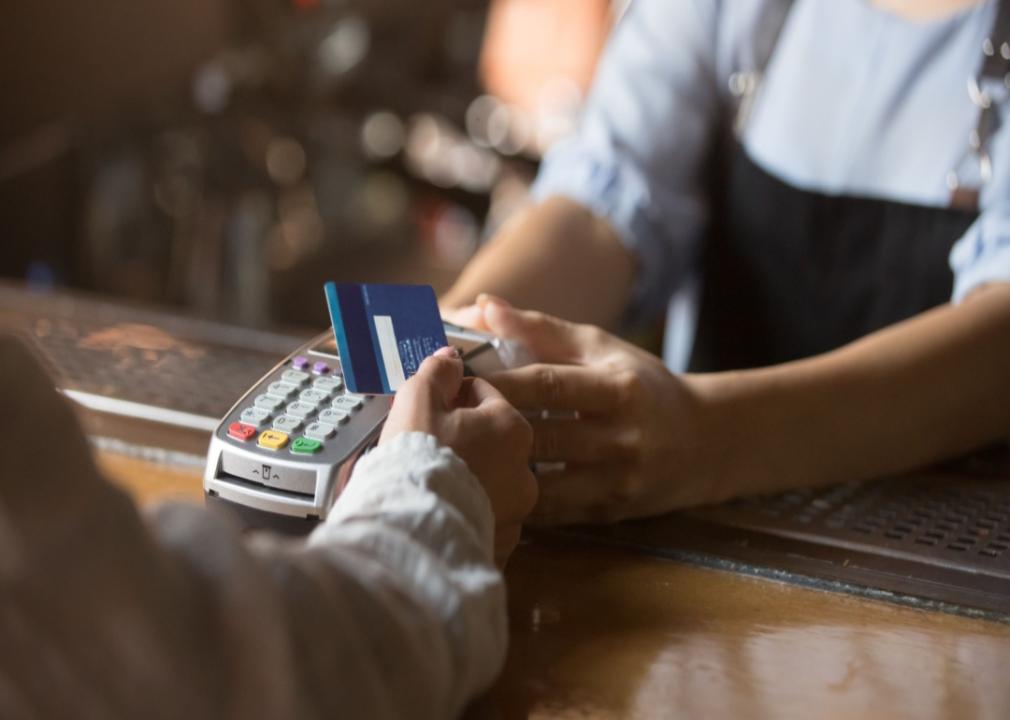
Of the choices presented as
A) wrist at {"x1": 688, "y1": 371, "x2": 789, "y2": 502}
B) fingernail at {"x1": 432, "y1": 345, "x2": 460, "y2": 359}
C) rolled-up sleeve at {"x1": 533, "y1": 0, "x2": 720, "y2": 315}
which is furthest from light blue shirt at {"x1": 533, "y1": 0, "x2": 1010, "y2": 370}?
fingernail at {"x1": 432, "y1": 345, "x2": 460, "y2": 359}

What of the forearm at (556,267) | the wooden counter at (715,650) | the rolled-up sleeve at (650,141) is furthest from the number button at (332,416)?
the rolled-up sleeve at (650,141)

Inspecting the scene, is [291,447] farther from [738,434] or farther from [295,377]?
[738,434]

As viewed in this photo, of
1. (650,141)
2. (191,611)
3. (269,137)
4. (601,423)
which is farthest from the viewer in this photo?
(269,137)

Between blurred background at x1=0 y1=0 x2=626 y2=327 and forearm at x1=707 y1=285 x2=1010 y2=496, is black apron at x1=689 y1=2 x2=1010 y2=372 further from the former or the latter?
blurred background at x1=0 y1=0 x2=626 y2=327

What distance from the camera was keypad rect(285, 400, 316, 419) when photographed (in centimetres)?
51

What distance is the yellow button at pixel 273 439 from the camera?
49cm

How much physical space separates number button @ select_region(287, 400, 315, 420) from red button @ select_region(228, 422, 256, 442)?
0.02 m

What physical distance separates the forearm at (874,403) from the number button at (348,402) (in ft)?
0.65

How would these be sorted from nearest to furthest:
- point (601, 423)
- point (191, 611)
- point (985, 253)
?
point (191, 611)
point (601, 423)
point (985, 253)

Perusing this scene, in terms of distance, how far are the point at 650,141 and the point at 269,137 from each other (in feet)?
2.78

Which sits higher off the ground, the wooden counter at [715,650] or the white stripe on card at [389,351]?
the white stripe on card at [389,351]

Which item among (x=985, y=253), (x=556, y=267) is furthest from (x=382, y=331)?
(x=985, y=253)

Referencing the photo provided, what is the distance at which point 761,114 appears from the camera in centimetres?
91

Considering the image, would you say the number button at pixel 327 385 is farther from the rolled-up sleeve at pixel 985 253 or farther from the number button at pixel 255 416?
the rolled-up sleeve at pixel 985 253
